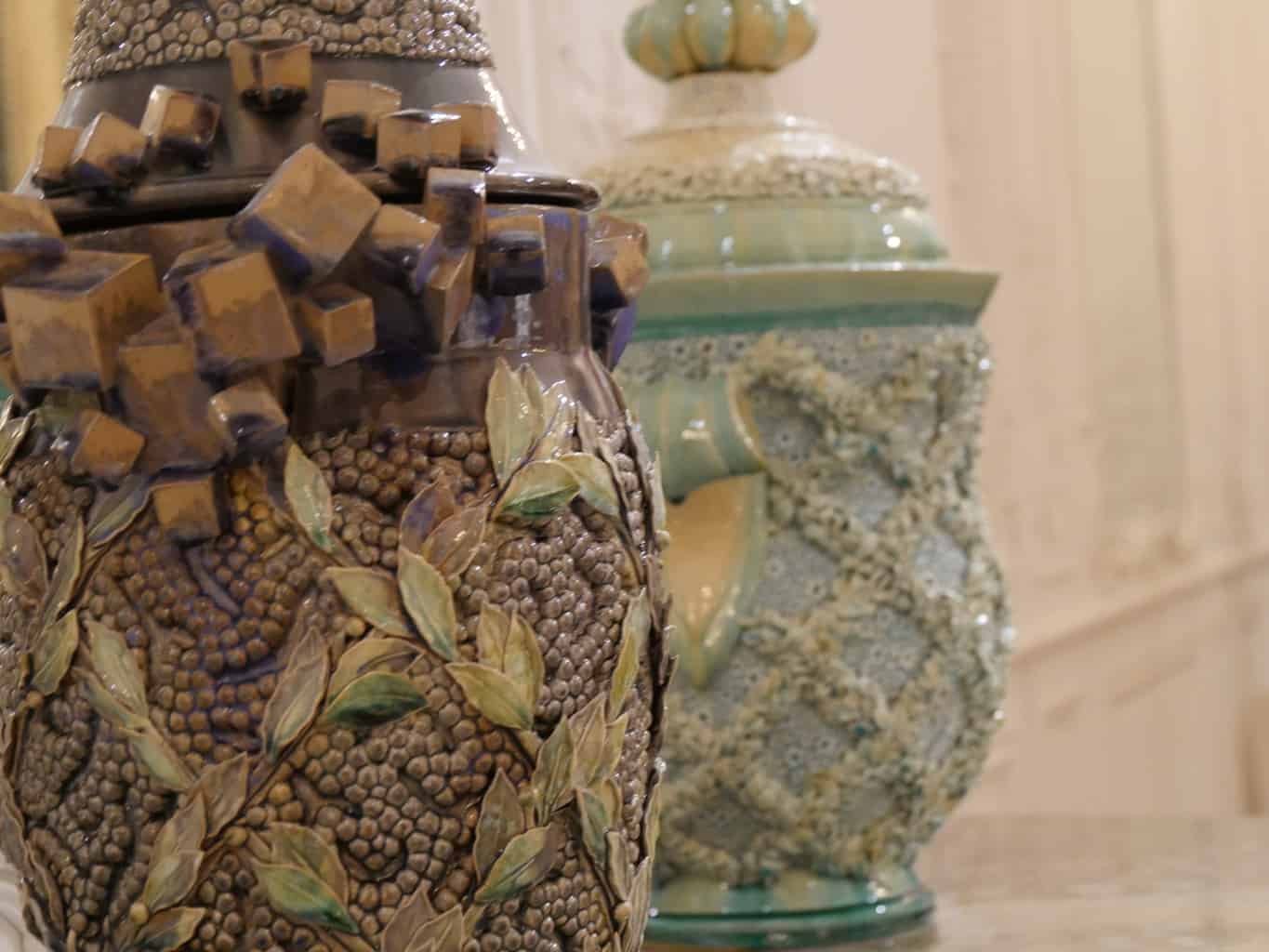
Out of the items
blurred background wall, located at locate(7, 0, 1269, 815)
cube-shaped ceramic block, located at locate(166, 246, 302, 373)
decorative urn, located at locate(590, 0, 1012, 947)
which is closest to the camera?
cube-shaped ceramic block, located at locate(166, 246, 302, 373)

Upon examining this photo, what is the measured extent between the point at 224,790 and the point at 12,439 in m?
0.12

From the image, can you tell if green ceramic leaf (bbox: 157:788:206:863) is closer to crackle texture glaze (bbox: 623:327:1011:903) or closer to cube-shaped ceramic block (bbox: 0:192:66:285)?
cube-shaped ceramic block (bbox: 0:192:66:285)

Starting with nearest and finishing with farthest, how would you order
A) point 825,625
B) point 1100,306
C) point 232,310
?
1. point 232,310
2. point 825,625
3. point 1100,306

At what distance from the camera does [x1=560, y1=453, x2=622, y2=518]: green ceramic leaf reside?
18.1 inches

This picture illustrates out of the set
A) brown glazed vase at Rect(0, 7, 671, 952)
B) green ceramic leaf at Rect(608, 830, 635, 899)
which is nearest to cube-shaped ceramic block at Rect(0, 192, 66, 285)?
brown glazed vase at Rect(0, 7, 671, 952)

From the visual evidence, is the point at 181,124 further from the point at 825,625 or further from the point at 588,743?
the point at 825,625

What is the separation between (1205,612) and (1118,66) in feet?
2.77

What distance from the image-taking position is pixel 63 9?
710 millimetres

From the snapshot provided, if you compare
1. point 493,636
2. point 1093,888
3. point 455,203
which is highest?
point 455,203

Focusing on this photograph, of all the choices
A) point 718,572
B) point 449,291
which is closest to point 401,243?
point 449,291

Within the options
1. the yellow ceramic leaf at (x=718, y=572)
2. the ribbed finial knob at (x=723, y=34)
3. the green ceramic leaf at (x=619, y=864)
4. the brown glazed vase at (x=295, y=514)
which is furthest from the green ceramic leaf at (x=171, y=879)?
the ribbed finial knob at (x=723, y=34)

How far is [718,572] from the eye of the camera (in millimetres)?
760

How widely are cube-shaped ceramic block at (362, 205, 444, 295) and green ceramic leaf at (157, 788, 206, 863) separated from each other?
13 cm

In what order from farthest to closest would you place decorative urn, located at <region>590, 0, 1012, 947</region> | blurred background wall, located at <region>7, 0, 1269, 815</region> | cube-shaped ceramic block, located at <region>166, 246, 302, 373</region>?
blurred background wall, located at <region>7, 0, 1269, 815</region>
decorative urn, located at <region>590, 0, 1012, 947</region>
cube-shaped ceramic block, located at <region>166, 246, 302, 373</region>
